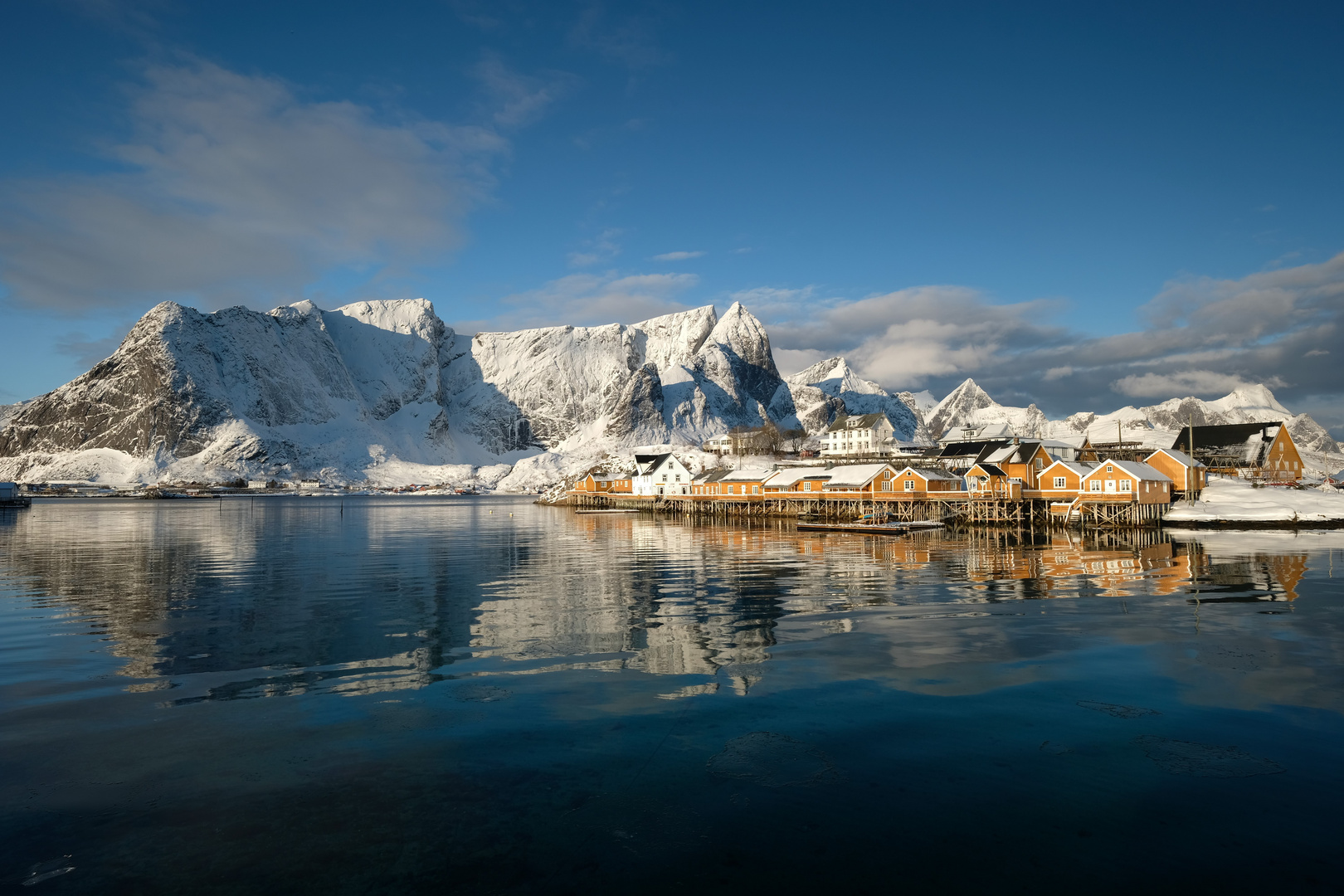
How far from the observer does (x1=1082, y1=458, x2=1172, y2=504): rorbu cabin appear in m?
59.3

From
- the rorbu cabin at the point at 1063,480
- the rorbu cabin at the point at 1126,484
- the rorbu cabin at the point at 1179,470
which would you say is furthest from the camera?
the rorbu cabin at the point at 1179,470

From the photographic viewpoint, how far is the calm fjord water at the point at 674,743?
746cm

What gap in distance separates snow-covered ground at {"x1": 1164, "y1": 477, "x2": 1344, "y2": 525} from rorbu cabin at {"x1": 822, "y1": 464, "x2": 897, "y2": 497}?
74.5 ft

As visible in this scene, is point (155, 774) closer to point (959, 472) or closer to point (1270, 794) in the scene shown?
point (1270, 794)

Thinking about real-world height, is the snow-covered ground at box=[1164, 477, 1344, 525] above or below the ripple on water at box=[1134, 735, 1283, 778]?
above

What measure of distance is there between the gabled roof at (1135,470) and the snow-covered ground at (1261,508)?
271 centimetres

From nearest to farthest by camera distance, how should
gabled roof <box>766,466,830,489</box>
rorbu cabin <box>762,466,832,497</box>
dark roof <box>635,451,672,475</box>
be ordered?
1. rorbu cabin <box>762,466,832,497</box>
2. gabled roof <box>766,466,830,489</box>
3. dark roof <box>635,451,672,475</box>

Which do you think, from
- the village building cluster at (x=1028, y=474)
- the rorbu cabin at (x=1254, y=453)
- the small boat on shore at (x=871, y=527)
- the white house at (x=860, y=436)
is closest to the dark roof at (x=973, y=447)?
the village building cluster at (x=1028, y=474)

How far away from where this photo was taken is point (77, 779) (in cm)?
962

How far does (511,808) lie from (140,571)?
3264 centimetres

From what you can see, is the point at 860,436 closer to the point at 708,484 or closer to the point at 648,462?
the point at 648,462

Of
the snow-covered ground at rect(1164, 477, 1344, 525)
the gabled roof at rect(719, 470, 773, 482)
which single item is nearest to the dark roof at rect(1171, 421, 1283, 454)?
the snow-covered ground at rect(1164, 477, 1344, 525)

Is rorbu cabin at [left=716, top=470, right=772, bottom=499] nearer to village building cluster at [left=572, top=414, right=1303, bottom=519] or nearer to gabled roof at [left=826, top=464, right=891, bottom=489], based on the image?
village building cluster at [left=572, top=414, right=1303, bottom=519]

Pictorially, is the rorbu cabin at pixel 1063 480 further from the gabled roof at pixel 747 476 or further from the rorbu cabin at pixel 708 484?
the rorbu cabin at pixel 708 484
